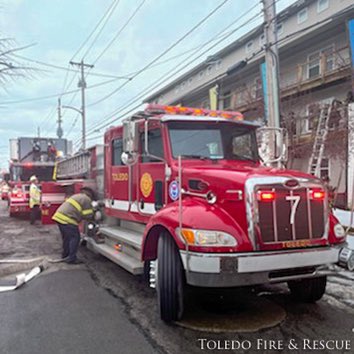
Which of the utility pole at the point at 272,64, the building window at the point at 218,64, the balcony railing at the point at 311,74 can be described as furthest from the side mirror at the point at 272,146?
the building window at the point at 218,64

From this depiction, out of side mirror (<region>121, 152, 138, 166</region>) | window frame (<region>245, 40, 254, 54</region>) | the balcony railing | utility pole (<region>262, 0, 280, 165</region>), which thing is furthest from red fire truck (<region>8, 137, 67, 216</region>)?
window frame (<region>245, 40, 254, 54</region>)

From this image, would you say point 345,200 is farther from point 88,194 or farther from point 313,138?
point 88,194

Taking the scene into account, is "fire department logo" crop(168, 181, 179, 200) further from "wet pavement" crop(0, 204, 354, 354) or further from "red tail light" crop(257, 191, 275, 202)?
"wet pavement" crop(0, 204, 354, 354)

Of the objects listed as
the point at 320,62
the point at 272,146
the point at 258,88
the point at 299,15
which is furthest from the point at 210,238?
the point at 299,15

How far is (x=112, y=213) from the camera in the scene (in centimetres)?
685

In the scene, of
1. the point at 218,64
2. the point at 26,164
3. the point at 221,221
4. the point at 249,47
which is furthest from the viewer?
the point at 218,64

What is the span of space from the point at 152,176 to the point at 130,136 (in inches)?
25.9

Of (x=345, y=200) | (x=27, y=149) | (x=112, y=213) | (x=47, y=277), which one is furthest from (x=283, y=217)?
(x=27, y=149)

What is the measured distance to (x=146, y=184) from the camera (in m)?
5.55

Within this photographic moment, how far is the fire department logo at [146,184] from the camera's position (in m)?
5.48

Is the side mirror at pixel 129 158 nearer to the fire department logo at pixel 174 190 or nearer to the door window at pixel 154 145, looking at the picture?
the door window at pixel 154 145

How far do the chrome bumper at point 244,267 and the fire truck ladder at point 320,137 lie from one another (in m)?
11.3

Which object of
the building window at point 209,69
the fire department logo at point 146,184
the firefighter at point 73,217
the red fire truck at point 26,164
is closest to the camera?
the fire department logo at point 146,184

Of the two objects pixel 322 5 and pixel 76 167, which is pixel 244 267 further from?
pixel 322 5
